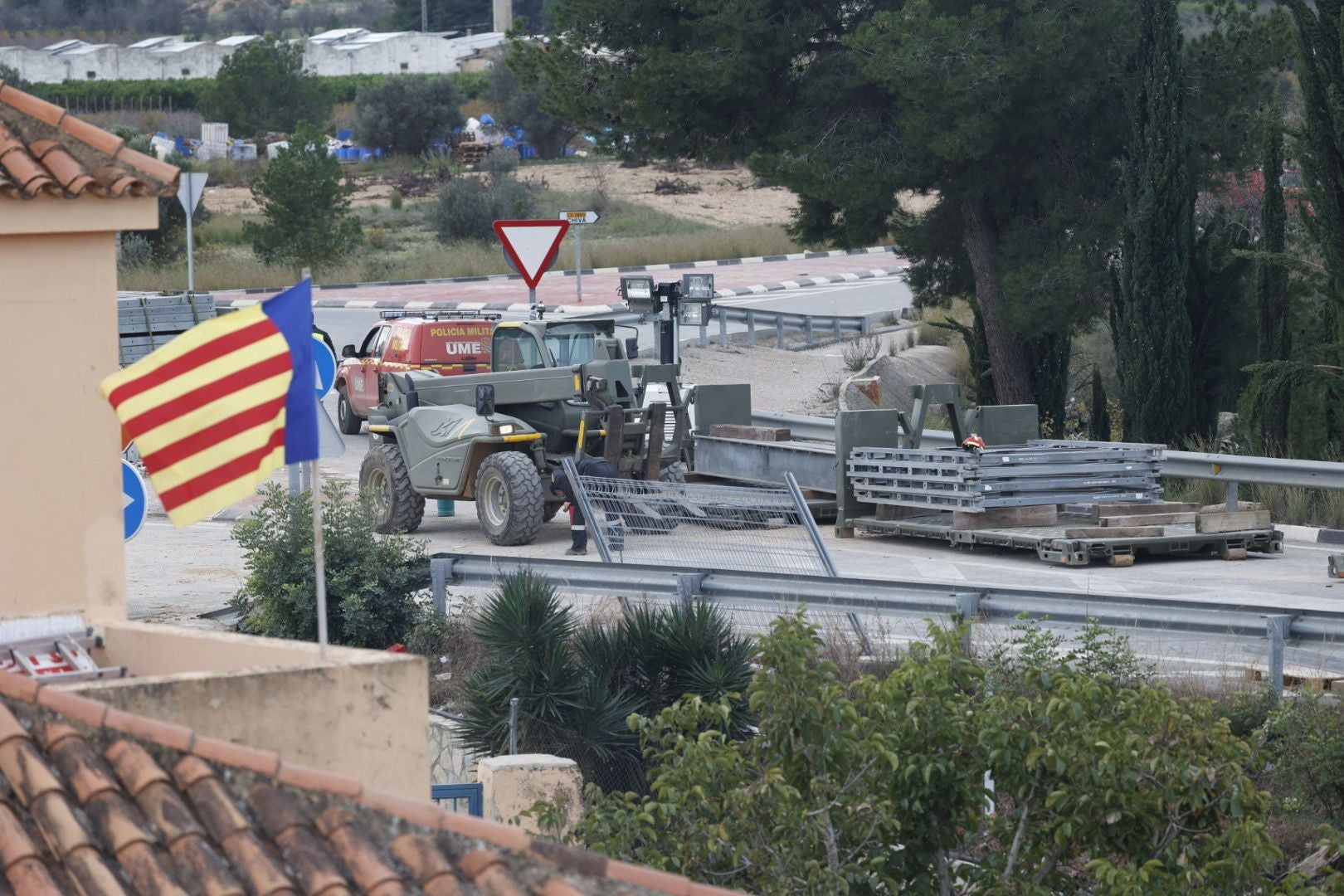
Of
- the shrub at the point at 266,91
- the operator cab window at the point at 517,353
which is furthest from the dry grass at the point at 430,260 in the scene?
the operator cab window at the point at 517,353

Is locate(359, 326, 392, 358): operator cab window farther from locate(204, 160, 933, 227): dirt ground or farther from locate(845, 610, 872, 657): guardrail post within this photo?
locate(204, 160, 933, 227): dirt ground

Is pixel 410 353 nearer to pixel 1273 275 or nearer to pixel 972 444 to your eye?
pixel 972 444

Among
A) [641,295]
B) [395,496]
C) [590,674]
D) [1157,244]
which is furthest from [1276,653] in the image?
[1157,244]

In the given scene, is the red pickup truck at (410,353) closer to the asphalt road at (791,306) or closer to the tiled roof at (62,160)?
the asphalt road at (791,306)

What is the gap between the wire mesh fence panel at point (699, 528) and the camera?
48.8 feet

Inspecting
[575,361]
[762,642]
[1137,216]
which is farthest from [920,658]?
[1137,216]

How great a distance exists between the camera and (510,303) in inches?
1531

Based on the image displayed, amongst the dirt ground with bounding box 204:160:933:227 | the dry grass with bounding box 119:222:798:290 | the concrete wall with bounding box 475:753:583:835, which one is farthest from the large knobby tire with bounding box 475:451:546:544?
the dirt ground with bounding box 204:160:933:227

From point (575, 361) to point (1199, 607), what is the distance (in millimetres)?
9890

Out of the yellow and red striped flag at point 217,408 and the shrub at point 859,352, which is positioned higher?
the yellow and red striped flag at point 217,408

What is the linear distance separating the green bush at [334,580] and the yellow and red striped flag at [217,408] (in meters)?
7.13

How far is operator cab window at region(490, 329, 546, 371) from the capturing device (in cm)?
1941

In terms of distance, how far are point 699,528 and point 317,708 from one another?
896cm

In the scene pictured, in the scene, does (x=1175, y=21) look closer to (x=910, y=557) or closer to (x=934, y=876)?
(x=910, y=557)
